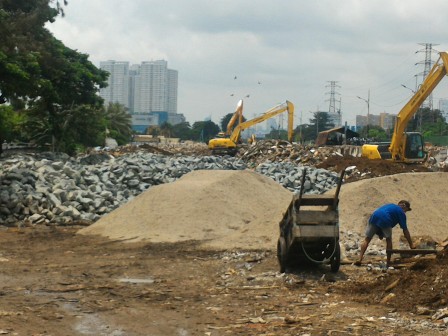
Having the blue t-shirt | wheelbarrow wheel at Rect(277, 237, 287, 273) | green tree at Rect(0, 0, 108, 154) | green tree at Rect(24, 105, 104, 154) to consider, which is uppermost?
green tree at Rect(0, 0, 108, 154)

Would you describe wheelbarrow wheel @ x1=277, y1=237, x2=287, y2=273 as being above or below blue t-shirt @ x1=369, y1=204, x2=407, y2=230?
below

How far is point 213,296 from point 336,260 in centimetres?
255

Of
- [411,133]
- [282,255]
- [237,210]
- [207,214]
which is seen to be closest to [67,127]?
[411,133]

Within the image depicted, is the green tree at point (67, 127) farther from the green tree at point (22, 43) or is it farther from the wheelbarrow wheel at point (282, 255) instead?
the wheelbarrow wheel at point (282, 255)

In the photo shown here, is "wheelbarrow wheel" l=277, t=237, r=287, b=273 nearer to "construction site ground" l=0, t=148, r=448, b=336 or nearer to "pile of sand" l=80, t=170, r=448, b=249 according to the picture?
"construction site ground" l=0, t=148, r=448, b=336

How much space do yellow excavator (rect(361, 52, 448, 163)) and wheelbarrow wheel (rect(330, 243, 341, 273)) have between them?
897 inches

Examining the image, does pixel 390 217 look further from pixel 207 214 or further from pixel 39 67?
pixel 39 67

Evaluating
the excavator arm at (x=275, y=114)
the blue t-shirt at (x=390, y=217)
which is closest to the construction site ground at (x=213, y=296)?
the blue t-shirt at (x=390, y=217)

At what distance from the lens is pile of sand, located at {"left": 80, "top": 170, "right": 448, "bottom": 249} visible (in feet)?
57.9

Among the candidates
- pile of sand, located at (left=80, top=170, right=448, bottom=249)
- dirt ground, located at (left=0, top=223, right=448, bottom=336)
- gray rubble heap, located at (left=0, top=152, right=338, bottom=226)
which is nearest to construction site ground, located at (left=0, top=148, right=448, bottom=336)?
dirt ground, located at (left=0, top=223, right=448, bottom=336)

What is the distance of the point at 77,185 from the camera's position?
2616cm

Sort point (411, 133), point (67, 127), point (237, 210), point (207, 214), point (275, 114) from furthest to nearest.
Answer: point (275, 114) → point (67, 127) → point (411, 133) → point (237, 210) → point (207, 214)

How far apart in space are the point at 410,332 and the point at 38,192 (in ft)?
57.8

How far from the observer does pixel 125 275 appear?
13.7 m
